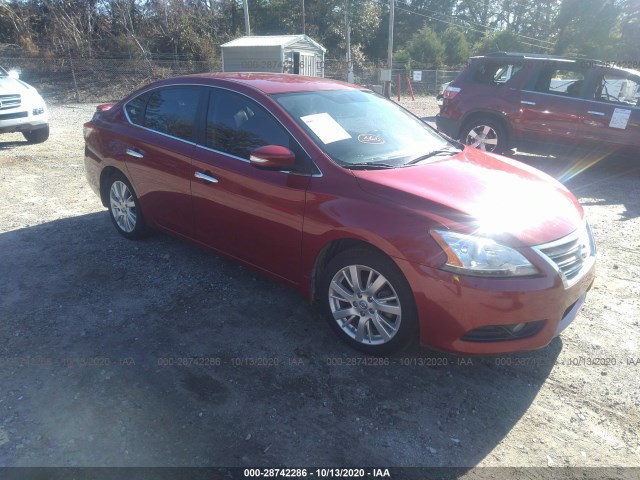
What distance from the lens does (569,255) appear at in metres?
2.89

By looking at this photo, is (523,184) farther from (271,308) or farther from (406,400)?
(271,308)

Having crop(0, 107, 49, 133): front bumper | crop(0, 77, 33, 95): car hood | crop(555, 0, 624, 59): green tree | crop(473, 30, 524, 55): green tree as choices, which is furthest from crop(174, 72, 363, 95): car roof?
crop(555, 0, 624, 59): green tree

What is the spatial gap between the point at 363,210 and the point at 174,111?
7.27 ft

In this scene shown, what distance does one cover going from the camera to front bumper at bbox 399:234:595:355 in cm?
265

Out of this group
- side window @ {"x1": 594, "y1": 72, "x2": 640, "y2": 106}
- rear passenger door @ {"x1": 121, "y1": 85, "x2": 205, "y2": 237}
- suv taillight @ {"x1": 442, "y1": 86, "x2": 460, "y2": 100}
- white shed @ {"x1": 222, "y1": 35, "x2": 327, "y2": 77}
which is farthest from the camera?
white shed @ {"x1": 222, "y1": 35, "x2": 327, "y2": 77}

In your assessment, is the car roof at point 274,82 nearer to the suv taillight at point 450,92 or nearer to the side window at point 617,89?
the suv taillight at point 450,92

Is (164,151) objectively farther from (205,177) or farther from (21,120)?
(21,120)

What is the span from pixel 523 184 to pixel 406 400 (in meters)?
1.71

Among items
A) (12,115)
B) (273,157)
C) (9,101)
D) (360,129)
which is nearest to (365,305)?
(273,157)

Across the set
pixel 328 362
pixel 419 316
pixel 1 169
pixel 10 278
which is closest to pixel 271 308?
pixel 328 362

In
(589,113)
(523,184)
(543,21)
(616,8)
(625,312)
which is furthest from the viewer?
(543,21)

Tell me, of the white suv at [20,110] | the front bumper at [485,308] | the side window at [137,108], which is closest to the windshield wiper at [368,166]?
the front bumper at [485,308]

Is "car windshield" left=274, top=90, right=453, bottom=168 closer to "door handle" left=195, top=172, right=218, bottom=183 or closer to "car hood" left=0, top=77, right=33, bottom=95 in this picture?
"door handle" left=195, top=172, right=218, bottom=183

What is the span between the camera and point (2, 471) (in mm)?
2305
